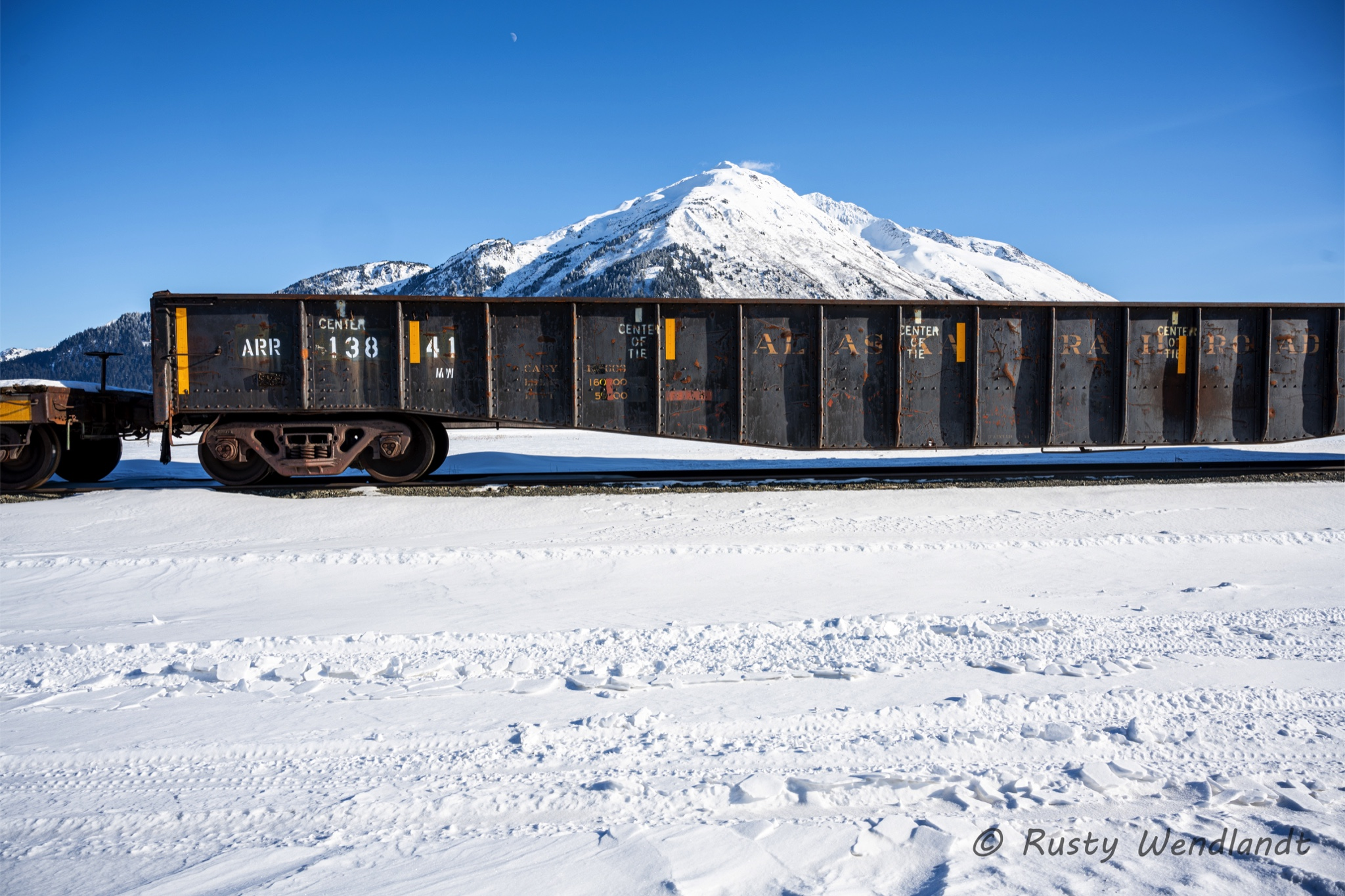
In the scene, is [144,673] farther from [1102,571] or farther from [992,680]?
[1102,571]

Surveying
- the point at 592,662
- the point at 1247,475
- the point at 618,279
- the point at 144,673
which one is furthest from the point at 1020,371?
the point at 618,279

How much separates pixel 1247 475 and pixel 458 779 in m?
13.3

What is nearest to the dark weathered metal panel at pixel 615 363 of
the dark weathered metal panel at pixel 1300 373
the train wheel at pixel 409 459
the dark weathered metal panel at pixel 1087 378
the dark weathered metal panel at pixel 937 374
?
the train wheel at pixel 409 459

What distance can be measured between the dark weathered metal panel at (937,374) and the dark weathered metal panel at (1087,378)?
4.87ft

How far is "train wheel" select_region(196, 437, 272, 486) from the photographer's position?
10.7m

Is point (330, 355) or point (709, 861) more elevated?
point (330, 355)

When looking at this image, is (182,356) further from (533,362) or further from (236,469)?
(533,362)

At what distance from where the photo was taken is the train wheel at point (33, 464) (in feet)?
35.0

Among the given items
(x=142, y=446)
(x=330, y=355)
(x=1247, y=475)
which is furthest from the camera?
(x=142, y=446)

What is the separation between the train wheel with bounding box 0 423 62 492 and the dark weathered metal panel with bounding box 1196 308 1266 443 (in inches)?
714

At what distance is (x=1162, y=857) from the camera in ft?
8.70

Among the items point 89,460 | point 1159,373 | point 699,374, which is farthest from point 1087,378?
point 89,460

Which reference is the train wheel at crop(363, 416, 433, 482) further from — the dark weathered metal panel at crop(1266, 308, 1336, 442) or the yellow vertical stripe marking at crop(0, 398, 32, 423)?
the dark weathered metal panel at crop(1266, 308, 1336, 442)

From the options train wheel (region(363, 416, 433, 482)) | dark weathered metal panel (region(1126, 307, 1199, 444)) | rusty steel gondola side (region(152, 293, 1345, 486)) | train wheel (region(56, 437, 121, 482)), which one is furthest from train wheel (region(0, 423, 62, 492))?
dark weathered metal panel (region(1126, 307, 1199, 444))
